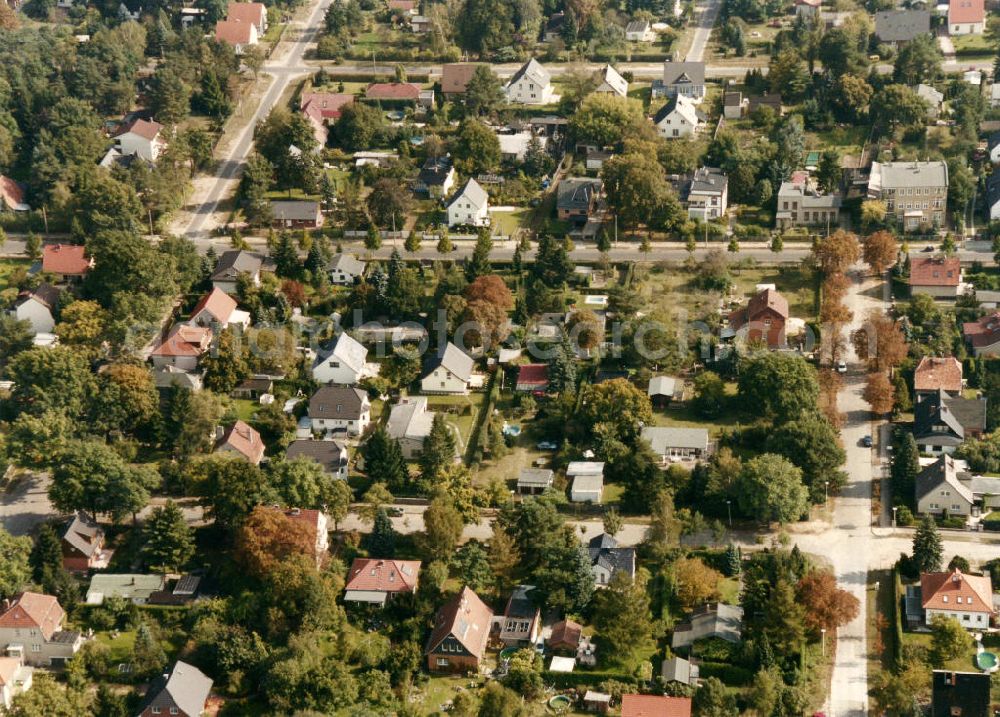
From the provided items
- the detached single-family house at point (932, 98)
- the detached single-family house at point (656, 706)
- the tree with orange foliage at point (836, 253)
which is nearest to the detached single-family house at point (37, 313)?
the detached single-family house at point (656, 706)

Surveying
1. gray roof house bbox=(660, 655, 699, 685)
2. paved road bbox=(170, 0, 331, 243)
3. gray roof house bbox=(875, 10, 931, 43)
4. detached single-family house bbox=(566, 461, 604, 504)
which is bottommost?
paved road bbox=(170, 0, 331, 243)

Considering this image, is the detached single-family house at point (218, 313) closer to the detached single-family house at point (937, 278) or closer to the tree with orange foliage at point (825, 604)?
the tree with orange foliage at point (825, 604)

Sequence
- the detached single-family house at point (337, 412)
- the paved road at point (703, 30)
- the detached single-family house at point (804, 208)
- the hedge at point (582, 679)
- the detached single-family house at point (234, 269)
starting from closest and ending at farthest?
the hedge at point (582, 679) → the detached single-family house at point (337, 412) → the detached single-family house at point (234, 269) → the detached single-family house at point (804, 208) → the paved road at point (703, 30)

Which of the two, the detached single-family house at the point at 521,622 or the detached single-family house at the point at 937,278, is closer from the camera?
the detached single-family house at the point at 521,622

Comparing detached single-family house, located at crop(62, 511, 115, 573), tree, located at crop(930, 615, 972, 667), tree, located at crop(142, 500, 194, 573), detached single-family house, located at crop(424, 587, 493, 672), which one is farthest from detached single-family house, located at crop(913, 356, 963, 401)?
detached single-family house, located at crop(62, 511, 115, 573)

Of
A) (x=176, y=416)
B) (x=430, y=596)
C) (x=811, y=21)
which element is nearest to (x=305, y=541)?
(x=430, y=596)

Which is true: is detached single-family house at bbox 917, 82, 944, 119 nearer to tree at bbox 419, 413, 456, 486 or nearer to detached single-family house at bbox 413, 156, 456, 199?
detached single-family house at bbox 413, 156, 456, 199

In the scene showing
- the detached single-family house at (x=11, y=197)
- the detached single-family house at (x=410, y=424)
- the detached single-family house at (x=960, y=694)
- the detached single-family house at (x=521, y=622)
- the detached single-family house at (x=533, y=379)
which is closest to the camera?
the detached single-family house at (x=960, y=694)
